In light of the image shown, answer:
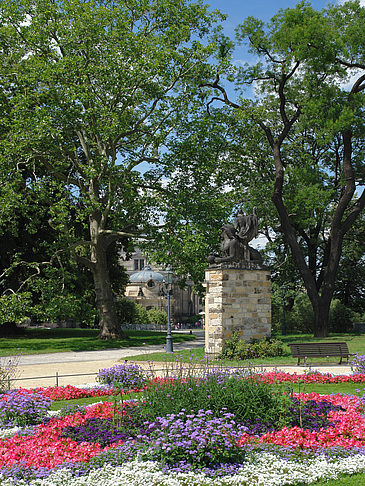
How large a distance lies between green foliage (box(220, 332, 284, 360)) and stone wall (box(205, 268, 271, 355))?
13.9 inches

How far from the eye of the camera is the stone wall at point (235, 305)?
19.5 m

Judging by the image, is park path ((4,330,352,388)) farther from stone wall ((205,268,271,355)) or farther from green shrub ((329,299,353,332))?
green shrub ((329,299,353,332))

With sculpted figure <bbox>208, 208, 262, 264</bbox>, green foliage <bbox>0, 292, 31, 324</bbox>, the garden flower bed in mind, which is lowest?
the garden flower bed

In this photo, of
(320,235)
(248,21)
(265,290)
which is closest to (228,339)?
(265,290)

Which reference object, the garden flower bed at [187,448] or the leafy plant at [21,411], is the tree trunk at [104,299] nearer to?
the leafy plant at [21,411]

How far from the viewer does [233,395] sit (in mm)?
8367

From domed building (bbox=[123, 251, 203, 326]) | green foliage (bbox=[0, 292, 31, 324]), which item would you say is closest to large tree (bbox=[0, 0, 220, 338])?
green foliage (bbox=[0, 292, 31, 324])

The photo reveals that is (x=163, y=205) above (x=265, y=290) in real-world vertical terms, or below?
above

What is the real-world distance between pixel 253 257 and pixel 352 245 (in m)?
24.4

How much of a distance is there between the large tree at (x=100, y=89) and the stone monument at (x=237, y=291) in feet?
27.4

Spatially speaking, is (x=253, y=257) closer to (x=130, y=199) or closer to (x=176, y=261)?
(x=176, y=261)

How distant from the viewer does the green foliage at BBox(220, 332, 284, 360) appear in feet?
61.1

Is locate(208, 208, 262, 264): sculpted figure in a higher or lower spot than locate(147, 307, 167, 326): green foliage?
higher

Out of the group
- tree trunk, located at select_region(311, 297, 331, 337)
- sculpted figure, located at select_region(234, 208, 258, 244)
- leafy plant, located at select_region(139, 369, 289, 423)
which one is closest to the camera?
leafy plant, located at select_region(139, 369, 289, 423)
